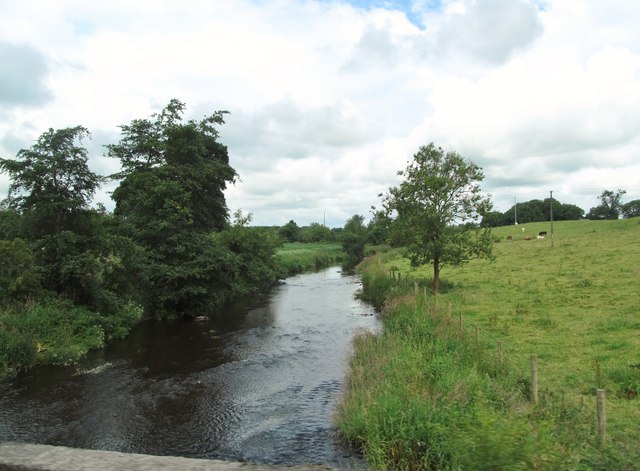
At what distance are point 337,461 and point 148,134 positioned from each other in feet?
102

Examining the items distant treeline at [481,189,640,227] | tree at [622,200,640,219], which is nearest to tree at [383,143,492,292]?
distant treeline at [481,189,640,227]

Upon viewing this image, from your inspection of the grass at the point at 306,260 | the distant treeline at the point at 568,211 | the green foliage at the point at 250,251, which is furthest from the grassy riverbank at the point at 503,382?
the distant treeline at the point at 568,211

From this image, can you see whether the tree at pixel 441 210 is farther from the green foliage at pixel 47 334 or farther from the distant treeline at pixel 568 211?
the distant treeline at pixel 568 211

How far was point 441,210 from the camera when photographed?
31.0 metres

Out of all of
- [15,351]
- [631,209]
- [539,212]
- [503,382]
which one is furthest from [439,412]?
[539,212]

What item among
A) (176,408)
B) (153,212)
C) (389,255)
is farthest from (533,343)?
(389,255)

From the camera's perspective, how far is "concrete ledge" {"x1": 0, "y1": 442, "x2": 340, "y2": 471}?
9.36ft

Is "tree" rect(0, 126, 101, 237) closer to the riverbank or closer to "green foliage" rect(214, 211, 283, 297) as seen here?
the riverbank

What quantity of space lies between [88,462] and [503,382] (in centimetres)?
1121

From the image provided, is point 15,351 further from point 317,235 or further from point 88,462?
point 317,235

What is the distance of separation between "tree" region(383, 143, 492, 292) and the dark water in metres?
8.33

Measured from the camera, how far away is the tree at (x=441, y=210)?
30.8 metres

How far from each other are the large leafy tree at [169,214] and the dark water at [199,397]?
455 cm

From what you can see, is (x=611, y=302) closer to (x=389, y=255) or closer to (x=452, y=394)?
(x=452, y=394)
